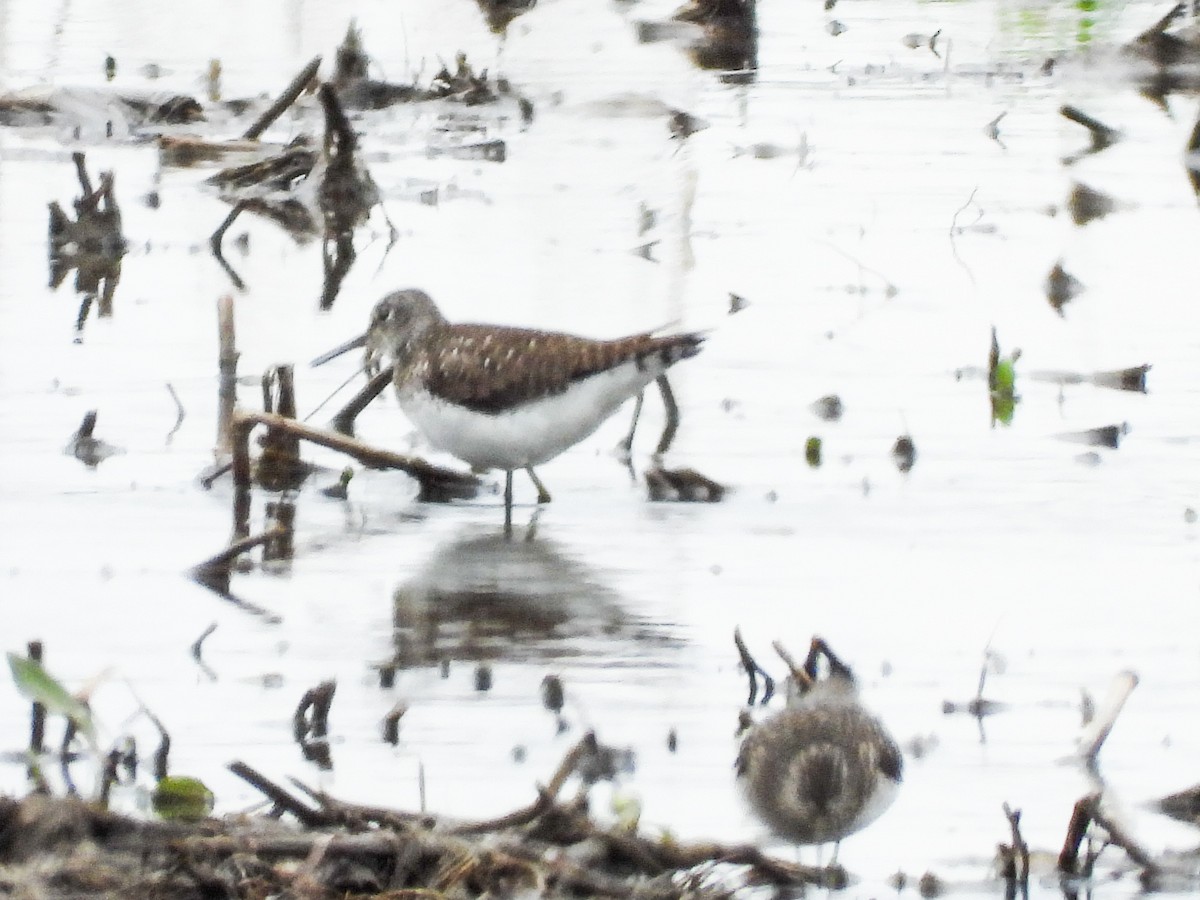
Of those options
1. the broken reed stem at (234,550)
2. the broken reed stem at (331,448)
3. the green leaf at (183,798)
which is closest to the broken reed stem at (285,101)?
the broken reed stem at (331,448)

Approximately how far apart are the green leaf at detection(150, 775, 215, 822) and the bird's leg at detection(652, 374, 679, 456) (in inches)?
145

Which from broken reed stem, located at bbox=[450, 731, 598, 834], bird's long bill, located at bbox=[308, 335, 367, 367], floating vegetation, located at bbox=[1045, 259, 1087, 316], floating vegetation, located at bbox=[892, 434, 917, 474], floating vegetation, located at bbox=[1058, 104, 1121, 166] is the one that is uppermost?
floating vegetation, located at bbox=[1058, 104, 1121, 166]

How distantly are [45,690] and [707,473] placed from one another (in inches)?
151

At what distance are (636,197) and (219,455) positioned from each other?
5.33 m

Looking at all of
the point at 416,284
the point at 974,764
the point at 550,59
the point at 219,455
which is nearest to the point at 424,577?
the point at 219,455

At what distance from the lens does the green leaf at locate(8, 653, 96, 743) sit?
4.97 metres

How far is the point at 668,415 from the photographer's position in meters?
9.04

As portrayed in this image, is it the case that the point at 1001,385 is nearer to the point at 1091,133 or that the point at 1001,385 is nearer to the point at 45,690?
the point at 45,690

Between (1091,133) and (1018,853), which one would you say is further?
(1091,133)

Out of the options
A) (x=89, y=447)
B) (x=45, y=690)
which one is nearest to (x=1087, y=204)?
(x=89, y=447)

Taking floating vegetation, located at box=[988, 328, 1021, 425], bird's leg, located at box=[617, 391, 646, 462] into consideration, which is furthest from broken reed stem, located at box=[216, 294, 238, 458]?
floating vegetation, located at box=[988, 328, 1021, 425]

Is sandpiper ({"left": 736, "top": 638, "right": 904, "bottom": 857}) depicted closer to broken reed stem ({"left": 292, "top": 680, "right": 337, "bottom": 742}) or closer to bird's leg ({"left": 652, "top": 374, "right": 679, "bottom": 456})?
broken reed stem ({"left": 292, "top": 680, "right": 337, "bottom": 742})

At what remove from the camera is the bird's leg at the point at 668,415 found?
885 centimetres

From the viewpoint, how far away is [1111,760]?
5906 mm
